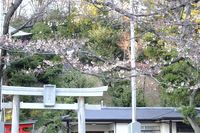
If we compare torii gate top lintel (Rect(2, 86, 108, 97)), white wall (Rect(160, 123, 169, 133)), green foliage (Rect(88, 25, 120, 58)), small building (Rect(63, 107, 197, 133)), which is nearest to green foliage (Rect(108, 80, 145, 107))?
green foliage (Rect(88, 25, 120, 58))

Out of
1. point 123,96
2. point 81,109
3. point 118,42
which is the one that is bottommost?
point 81,109

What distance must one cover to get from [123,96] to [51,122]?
4.94m

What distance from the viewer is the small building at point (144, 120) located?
16719 millimetres

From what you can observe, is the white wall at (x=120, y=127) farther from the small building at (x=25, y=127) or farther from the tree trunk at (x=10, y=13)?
the tree trunk at (x=10, y=13)

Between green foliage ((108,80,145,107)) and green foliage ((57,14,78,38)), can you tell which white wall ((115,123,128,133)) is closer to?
green foliage ((108,80,145,107))

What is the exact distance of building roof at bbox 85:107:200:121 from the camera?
1657cm

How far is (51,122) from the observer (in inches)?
636

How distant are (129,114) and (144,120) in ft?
2.19

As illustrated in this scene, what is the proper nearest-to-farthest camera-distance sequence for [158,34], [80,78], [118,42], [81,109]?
[158,34] → [81,109] → [80,78] → [118,42]

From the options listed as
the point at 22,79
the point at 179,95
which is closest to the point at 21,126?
the point at 22,79

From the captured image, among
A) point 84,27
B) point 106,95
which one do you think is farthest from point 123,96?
point 84,27

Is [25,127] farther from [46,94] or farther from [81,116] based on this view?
[46,94]

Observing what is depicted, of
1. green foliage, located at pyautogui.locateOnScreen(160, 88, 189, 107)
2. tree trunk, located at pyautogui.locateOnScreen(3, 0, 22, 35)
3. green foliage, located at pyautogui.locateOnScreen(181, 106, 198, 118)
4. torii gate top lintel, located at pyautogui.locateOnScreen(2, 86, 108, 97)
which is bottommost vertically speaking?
green foliage, located at pyautogui.locateOnScreen(181, 106, 198, 118)

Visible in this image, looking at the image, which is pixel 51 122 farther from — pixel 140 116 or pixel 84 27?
pixel 84 27
